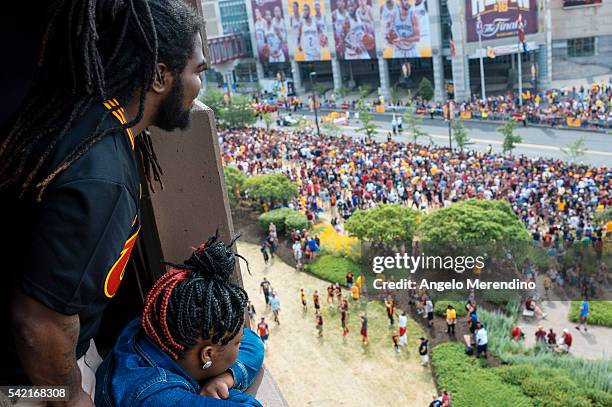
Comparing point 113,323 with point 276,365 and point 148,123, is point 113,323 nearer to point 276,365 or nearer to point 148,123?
point 148,123

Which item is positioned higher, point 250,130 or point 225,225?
point 225,225

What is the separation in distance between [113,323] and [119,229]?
1.73 metres

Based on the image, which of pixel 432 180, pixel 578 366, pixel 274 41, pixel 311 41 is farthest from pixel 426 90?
pixel 578 366

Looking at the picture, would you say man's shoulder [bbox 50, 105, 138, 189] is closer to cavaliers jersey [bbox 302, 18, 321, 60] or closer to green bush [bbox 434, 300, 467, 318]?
green bush [bbox 434, 300, 467, 318]

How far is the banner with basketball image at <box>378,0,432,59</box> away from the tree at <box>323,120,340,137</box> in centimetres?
1183

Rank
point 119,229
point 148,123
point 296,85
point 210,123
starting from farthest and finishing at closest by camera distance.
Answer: point 296,85 < point 210,123 < point 148,123 < point 119,229

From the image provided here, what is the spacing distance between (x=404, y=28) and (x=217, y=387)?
155ft

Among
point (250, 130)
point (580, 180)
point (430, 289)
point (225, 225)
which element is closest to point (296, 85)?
point (250, 130)

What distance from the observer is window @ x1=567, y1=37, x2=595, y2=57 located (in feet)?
154

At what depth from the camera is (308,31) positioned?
2136 inches

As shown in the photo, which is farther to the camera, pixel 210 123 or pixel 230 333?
pixel 210 123

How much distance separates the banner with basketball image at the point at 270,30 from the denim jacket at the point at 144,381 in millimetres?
55653

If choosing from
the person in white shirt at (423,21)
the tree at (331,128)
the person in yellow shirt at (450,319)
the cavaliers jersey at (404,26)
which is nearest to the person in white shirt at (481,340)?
the person in yellow shirt at (450,319)

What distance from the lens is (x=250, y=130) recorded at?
42.9 meters
